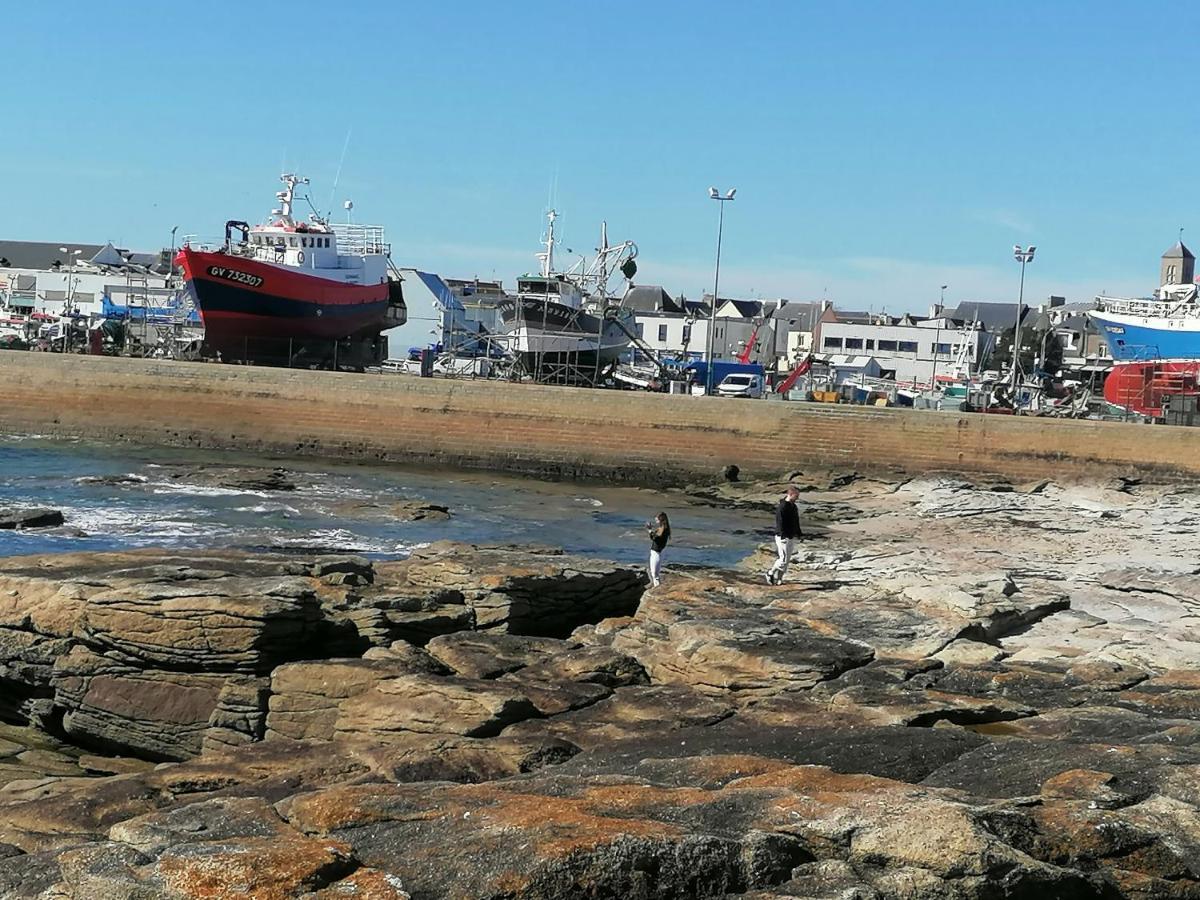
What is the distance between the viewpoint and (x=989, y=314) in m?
104

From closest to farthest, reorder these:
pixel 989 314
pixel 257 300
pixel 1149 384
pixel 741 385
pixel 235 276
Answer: pixel 1149 384 < pixel 235 276 < pixel 257 300 < pixel 741 385 < pixel 989 314

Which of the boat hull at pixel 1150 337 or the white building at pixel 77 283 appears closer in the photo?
the boat hull at pixel 1150 337

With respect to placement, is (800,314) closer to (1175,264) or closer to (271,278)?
(1175,264)

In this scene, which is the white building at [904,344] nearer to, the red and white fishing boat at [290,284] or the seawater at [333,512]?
the red and white fishing boat at [290,284]

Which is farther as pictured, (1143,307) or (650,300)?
(650,300)

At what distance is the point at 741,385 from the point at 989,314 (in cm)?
5384

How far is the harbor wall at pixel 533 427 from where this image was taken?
3691 centimetres

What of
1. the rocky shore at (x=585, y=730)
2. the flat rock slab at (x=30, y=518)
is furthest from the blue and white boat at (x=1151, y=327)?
the flat rock slab at (x=30, y=518)

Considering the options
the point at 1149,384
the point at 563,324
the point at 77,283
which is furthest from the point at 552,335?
the point at 77,283

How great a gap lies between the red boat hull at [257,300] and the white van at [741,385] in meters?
14.3

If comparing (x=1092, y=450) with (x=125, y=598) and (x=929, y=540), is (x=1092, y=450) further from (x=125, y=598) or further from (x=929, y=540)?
(x=125, y=598)

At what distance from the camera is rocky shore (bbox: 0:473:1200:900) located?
6672mm

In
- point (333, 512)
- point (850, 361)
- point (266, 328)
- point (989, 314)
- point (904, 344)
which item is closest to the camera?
point (333, 512)

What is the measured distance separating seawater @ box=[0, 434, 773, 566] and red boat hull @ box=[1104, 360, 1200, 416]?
18.7 metres
